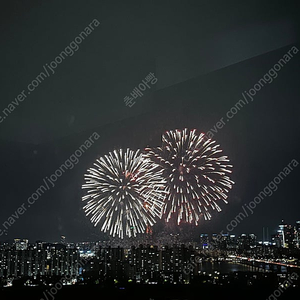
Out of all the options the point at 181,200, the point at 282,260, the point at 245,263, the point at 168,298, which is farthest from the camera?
the point at 245,263

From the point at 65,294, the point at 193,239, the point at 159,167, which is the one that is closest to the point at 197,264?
the point at 193,239

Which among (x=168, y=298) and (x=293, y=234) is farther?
(x=293, y=234)

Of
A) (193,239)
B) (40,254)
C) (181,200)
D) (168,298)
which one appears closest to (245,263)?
(193,239)

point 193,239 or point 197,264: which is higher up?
point 193,239

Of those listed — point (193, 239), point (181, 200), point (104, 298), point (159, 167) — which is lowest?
point (104, 298)

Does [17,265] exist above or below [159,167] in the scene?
below

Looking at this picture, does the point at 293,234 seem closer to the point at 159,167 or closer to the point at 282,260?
the point at 282,260

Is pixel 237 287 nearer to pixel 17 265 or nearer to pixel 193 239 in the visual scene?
pixel 193 239

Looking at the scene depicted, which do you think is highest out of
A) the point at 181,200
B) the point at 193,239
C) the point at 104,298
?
the point at 181,200

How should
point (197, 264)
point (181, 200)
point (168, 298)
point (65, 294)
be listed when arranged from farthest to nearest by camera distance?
point (197, 264) → point (181, 200) → point (65, 294) → point (168, 298)
